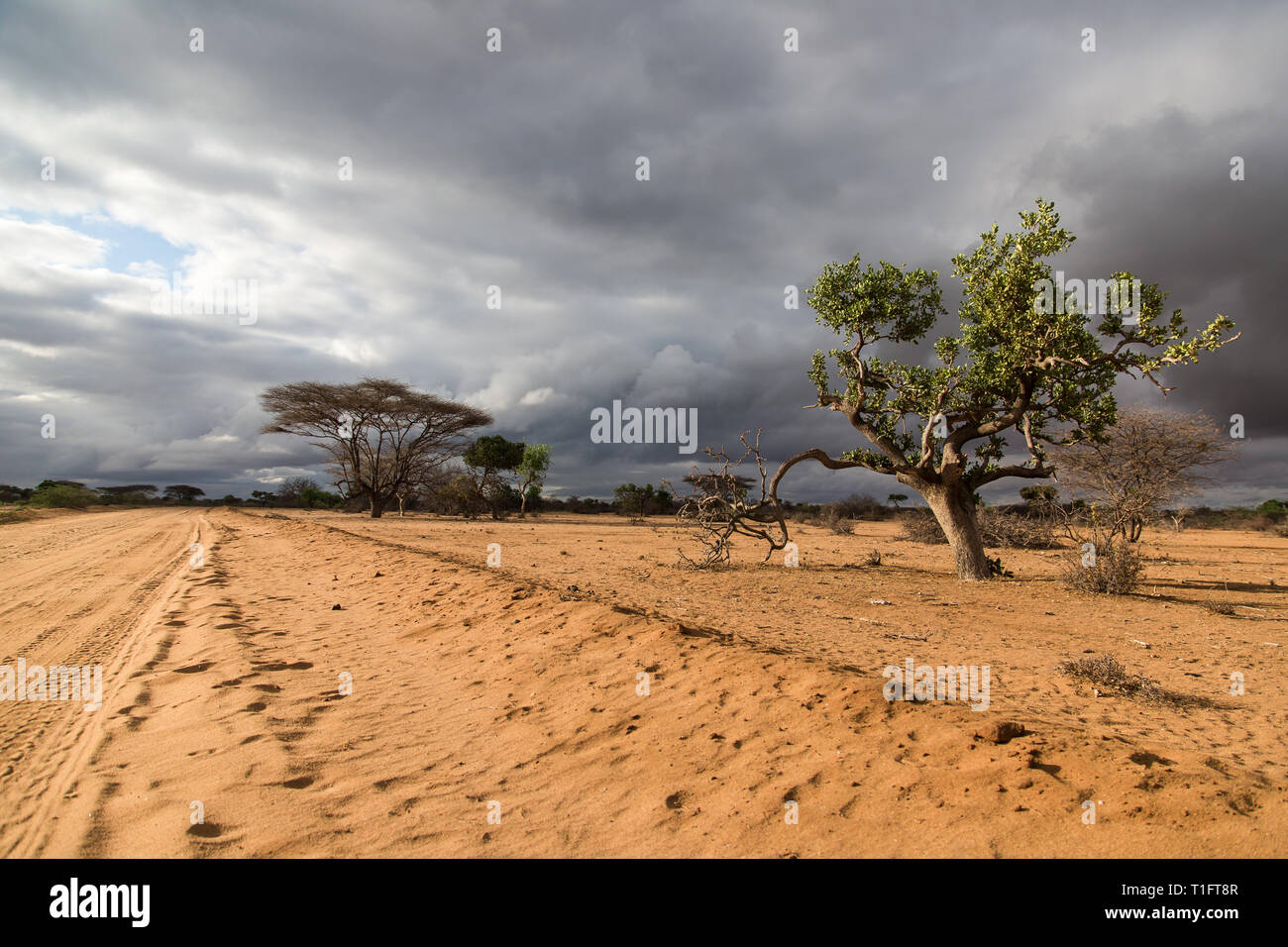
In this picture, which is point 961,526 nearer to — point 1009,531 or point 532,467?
point 1009,531

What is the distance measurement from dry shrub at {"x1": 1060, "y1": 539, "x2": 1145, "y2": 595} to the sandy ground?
4.32 feet

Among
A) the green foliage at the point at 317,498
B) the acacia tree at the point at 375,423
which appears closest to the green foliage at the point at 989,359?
the acacia tree at the point at 375,423

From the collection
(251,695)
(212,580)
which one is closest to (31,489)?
(212,580)

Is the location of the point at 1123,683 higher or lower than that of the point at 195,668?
higher

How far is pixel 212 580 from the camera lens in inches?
468

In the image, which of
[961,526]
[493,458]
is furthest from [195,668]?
[493,458]

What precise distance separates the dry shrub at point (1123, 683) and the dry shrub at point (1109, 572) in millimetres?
6812

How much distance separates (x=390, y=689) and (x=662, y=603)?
4.65 m

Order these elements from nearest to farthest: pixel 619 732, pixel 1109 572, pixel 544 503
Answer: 1. pixel 619 732
2. pixel 1109 572
3. pixel 544 503

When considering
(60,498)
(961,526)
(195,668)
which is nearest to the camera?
(195,668)

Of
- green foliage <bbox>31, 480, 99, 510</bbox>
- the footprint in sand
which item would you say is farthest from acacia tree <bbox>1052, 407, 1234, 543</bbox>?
green foliage <bbox>31, 480, 99, 510</bbox>

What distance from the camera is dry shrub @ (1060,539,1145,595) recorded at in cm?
1160

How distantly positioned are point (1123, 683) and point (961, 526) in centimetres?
819

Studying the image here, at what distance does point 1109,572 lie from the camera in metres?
11.6
